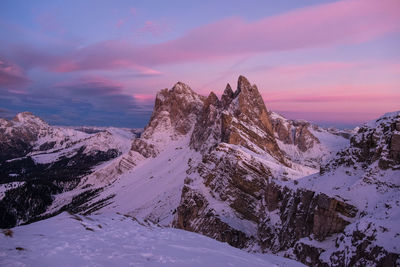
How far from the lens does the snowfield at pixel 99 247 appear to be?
13.2 meters

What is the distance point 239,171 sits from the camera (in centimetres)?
6612

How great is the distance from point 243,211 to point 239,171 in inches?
378

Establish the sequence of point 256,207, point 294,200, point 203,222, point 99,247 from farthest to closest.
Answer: point 256,207 → point 203,222 → point 294,200 → point 99,247

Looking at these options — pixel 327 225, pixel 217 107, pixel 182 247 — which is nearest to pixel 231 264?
pixel 182 247

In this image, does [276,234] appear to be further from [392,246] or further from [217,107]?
[217,107]

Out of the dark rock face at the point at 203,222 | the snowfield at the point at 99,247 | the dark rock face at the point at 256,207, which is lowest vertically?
the dark rock face at the point at 203,222

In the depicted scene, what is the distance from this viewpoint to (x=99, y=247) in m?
15.6

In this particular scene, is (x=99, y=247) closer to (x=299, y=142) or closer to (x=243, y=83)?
(x=243, y=83)

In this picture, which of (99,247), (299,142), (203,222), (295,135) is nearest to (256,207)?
(203,222)

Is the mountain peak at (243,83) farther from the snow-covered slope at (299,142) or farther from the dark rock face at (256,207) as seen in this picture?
the dark rock face at (256,207)

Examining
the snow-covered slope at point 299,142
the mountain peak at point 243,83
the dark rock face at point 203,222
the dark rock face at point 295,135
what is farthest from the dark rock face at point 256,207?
the dark rock face at point 295,135

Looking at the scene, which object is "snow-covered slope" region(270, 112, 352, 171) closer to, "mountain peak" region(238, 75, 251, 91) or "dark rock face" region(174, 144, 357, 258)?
"mountain peak" region(238, 75, 251, 91)

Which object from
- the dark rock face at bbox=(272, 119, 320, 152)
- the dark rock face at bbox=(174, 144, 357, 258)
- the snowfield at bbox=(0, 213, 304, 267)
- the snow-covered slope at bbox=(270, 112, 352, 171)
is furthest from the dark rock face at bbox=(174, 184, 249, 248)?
the dark rock face at bbox=(272, 119, 320, 152)

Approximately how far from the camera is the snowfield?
43.5 feet
